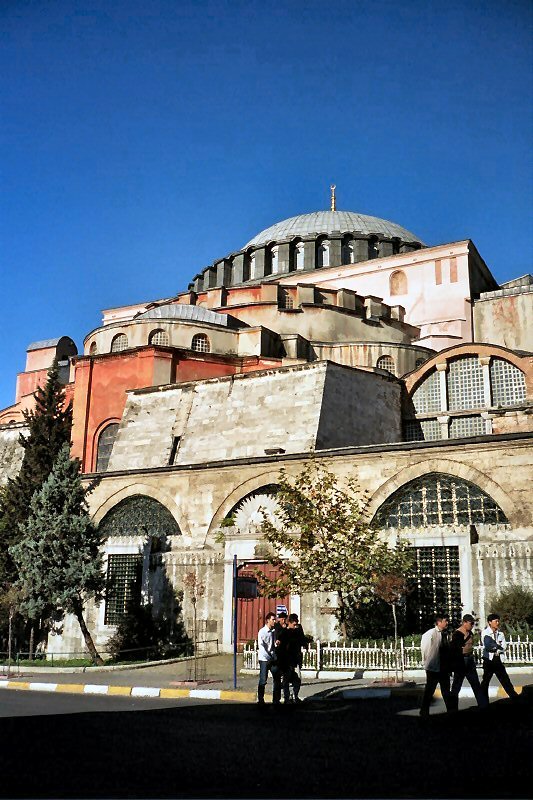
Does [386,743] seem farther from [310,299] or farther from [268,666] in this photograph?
[310,299]

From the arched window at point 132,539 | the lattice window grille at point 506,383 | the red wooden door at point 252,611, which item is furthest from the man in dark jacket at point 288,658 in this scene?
the lattice window grille at point 506,383

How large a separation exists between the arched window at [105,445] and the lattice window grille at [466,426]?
10.9 m

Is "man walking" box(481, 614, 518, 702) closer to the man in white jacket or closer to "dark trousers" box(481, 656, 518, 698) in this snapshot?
"dark trousers" box(481, 656, 518, 698)

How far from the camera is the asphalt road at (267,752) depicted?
5660mm

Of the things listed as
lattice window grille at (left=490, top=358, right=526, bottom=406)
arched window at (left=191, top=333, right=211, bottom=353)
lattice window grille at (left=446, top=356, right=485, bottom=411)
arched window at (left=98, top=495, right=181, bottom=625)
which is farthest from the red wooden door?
arched window at (left=191, top=333, right=211, bottom=353)

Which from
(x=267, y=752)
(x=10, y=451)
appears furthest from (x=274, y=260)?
(x=267, y=752)

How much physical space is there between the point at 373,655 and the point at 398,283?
22.6 metres

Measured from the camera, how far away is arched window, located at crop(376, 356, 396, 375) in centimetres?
2778

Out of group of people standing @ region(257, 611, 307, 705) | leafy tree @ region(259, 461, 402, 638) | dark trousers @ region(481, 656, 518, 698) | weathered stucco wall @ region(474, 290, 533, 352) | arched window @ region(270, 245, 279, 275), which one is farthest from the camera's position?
arched window @ region(270, 245, 279, 275)

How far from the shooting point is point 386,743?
7.55 meters

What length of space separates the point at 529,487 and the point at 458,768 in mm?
9673

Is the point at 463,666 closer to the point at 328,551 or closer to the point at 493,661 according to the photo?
the point at 493,661

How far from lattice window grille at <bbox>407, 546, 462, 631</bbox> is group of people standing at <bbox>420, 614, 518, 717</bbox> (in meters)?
5.83

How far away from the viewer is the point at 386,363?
91.5 feet
